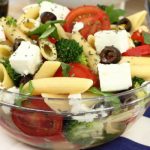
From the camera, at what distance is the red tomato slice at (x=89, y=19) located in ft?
4.12

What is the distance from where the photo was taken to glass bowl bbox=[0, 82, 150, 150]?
0.94 meters

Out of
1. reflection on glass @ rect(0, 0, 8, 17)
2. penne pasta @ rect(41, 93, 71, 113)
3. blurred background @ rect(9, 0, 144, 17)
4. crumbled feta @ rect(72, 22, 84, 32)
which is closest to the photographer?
penne pasta @ rect(41, 93, 71, 113)

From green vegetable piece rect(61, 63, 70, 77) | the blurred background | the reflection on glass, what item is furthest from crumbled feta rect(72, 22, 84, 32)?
the blurred background

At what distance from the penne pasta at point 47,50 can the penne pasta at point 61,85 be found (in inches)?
3.5

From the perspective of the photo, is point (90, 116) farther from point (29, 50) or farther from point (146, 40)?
point (146, 40)

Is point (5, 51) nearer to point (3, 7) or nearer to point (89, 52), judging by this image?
point (89, 52)

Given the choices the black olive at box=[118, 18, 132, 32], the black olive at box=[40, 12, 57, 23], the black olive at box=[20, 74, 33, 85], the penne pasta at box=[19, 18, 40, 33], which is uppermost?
the black olive at box=[40, 12, 57, 23]

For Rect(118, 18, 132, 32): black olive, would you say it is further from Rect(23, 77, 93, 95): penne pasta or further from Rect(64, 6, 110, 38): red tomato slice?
Rect(23, 77, 93, 95): penne pasta

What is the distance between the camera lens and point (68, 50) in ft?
3.49

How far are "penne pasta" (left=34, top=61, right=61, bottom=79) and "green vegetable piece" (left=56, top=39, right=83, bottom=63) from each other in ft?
0.15

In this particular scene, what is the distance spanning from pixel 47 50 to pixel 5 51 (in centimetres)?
12

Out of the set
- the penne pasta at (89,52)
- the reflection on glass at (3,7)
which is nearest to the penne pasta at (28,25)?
the penne pasta at (89,52)

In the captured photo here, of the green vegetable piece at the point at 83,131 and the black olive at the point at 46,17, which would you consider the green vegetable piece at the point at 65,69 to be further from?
the black olive at the point at 46,17

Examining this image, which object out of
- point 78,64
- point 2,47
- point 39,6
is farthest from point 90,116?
point 39,6
